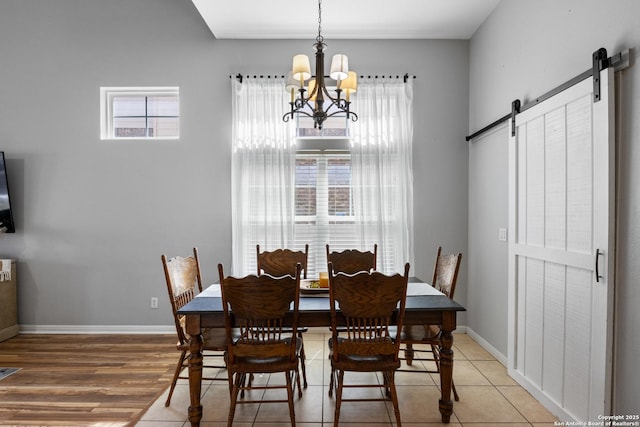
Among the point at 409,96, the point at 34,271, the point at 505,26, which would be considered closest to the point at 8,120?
the point at 34,271

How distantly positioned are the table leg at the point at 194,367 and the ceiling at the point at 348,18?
285cm

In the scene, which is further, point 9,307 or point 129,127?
point 129,127

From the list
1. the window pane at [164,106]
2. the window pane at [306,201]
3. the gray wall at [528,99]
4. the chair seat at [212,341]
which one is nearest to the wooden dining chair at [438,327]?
the gray wall at [528,99]

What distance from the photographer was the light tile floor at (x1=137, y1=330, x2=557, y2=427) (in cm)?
238

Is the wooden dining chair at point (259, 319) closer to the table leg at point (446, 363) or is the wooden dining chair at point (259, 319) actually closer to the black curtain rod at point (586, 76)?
the table leg at point (446, 363)

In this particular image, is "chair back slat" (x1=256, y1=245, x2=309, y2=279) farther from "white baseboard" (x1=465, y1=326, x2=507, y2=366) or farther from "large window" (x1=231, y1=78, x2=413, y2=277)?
"white baseboard" (x1=465, y1=326, x2=507, y2=366)

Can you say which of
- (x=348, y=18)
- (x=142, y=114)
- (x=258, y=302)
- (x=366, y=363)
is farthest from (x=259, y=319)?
(x=142, y=114)

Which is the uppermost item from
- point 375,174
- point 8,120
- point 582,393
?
point 8,120

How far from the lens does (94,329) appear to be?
4.11 metres

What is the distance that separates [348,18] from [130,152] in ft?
8.75

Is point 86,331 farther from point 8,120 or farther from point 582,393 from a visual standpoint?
point 582,393

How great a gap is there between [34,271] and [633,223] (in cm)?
521

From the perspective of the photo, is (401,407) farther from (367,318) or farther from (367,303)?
(367,303)

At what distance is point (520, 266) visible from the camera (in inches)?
114
